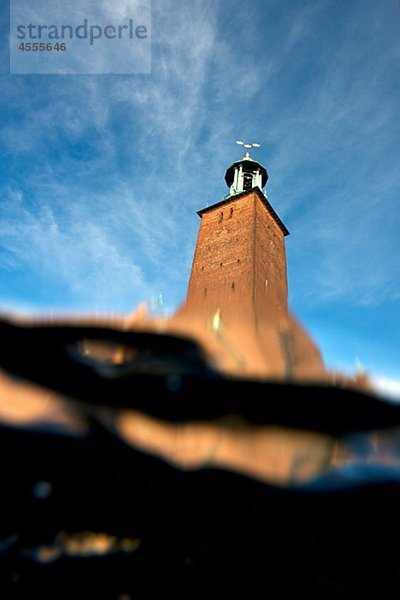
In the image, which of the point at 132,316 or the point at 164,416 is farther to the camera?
the point at 132,316

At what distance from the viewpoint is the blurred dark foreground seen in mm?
917

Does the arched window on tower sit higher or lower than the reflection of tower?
higher

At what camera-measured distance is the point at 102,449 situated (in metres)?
0.92

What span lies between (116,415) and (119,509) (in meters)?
0.30

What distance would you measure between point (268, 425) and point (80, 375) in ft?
1.84

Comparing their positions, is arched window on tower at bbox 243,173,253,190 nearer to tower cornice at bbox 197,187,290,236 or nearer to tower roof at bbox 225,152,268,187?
tower roof at bbox 225,152,268,187

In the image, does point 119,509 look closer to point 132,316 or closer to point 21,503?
point 21,503

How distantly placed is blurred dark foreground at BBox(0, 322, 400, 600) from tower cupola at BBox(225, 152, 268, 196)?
2485 centimetres

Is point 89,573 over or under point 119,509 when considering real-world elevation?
under

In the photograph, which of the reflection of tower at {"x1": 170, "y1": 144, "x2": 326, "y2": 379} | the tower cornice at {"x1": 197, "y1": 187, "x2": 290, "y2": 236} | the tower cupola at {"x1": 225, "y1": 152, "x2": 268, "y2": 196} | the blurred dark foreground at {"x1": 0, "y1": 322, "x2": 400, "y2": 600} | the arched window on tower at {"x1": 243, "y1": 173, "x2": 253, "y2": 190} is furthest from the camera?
the arched window on tower at {"x1": 243, "y1": 173, "x2": 253, "y2": 190}

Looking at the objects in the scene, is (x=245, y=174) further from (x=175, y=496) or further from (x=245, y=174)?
(x=175, y=496)

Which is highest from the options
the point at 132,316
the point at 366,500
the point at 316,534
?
the point at 132,316

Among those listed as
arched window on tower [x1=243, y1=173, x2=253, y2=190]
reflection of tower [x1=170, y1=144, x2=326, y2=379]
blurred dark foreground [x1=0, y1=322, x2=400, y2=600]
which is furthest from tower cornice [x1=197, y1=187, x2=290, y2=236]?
blurred dark foreground [x1=0, y1=322, x2=400, y2=600]

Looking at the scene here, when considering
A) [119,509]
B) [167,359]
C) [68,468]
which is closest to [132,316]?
[167,359]
